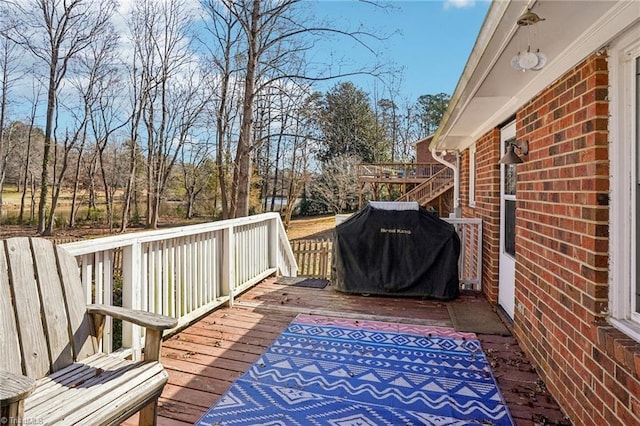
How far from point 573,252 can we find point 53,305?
9.47 feet

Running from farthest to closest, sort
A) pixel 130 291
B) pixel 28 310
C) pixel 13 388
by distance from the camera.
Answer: pixel 130 291, pixel 28 310, pixel 13 388

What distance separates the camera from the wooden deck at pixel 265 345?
96.2 inches

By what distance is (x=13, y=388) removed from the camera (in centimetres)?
127

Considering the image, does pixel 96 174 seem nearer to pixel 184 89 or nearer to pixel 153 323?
pixel 184 89

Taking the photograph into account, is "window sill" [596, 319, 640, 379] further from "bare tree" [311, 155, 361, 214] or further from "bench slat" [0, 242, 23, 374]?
"bare tree" [311, 155, 361, 214]

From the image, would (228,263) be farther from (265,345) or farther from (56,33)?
(56,33)

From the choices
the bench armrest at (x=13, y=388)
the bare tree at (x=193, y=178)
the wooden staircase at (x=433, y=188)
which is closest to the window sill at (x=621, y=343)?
the bench armrest at (x=13, y=388)

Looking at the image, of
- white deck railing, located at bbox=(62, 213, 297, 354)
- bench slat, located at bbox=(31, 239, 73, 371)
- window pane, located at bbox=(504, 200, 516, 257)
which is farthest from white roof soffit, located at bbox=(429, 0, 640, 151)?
white deck railing, located at bbox=(62, 213, 297, 354)

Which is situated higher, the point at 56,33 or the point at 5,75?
the point at 56,33

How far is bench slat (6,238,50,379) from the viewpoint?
5.92 feet

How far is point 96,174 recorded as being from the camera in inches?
785

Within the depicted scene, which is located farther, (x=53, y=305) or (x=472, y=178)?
(x=472, y=178)

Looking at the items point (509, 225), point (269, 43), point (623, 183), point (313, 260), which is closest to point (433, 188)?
point (313, 260)

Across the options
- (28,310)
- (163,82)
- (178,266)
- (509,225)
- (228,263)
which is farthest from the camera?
(163,82)
